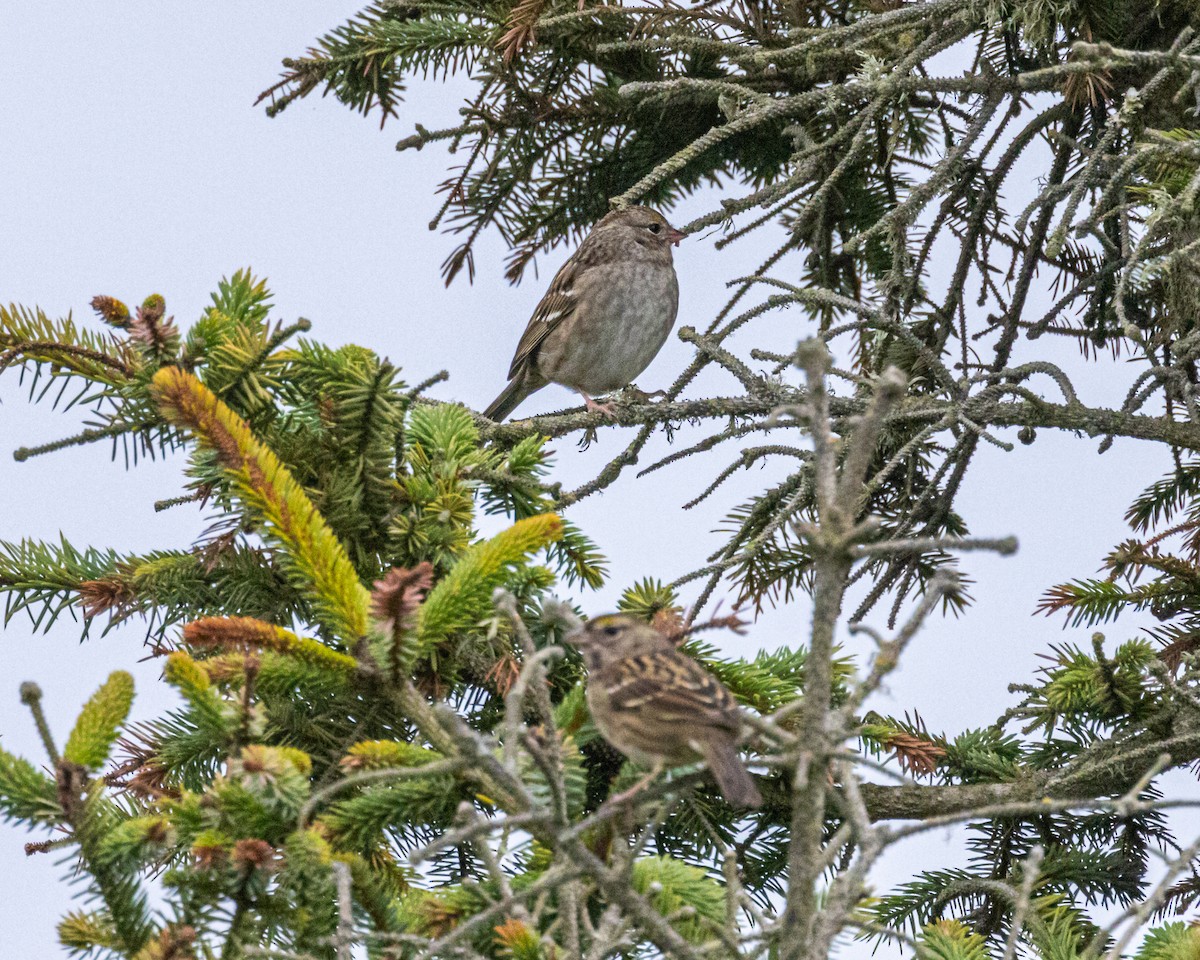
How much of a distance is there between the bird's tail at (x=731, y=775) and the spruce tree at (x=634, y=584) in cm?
6

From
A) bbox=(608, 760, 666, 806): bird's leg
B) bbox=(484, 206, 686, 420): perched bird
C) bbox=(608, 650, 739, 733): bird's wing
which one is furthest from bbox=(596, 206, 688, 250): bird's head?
bbox=(608, 760, 666, 806): bird's leg

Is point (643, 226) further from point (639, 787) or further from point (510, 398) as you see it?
point (639, 787)

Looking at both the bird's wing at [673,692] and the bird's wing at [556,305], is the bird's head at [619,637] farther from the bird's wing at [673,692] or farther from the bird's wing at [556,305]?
the bird's wing at [556,305]

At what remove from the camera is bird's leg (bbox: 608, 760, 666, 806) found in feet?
7.06

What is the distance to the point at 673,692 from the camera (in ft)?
8.36

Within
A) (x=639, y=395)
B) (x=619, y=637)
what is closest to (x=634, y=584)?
(x=619, y=637)

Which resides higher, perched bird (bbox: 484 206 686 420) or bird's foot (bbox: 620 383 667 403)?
perched bird (bbox: 484 206 686 420)

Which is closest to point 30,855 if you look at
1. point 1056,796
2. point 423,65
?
point 1056,796

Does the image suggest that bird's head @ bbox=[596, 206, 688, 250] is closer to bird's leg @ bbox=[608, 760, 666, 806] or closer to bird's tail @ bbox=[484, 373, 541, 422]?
bird's tail @ bbox=[484, 373, 541, 422]

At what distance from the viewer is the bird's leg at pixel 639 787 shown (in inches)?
84.7

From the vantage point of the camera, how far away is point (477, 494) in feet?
11.2

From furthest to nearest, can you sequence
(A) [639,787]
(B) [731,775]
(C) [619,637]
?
(C) [619,637] → (B) [731,775] → (A) [639,787]

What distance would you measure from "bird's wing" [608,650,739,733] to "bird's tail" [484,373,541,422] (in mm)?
5352

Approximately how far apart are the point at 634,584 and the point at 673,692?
2.24 feet
